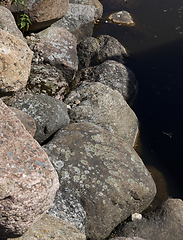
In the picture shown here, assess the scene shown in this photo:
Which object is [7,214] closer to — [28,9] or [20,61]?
[20,61]

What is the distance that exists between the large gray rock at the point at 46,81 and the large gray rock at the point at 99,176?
83cm

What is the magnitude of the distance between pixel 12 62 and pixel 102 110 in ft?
5.12

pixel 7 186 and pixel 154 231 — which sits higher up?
pixel 7 186

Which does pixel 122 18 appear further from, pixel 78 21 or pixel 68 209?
pixel 68 209

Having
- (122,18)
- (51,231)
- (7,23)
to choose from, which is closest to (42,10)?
(7,23)

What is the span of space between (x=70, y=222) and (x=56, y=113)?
1.22 metres

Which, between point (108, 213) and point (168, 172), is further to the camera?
point (168, 172)

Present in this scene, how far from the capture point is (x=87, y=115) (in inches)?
127

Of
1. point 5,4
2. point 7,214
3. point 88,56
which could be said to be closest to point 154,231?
point 7,214

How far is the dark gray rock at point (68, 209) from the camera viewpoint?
2064 mm

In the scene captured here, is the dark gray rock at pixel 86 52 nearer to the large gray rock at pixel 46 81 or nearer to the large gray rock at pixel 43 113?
the large gray rock at pixel 46 81

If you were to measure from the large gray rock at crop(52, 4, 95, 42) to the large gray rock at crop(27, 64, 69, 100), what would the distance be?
5.30 feet

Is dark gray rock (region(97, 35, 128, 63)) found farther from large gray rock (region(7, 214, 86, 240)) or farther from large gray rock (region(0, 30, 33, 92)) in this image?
large gray rock (region(7, 214, 86, 240))

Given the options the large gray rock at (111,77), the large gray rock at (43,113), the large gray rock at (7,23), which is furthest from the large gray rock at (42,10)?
the large gray rock at (43,113)
